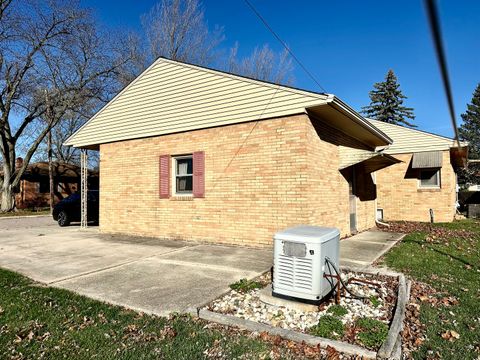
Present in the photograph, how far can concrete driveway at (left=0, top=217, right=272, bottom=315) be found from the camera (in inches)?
185

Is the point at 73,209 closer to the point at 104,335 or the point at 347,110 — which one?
the point at 347,110

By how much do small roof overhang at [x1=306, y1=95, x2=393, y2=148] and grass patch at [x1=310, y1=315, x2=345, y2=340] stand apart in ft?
15.9

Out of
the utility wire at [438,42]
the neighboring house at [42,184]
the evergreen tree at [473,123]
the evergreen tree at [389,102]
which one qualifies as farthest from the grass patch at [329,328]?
the evergreen tree at [473,123]

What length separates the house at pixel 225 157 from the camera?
7844mm

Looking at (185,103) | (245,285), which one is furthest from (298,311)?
(185,103)

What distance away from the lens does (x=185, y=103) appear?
380 inches

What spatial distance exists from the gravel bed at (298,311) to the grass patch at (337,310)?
0.12 feet

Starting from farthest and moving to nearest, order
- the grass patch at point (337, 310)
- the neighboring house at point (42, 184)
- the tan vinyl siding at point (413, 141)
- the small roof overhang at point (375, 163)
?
the neighboring house at point (42, 184)
the tan vinyl siding at point (413, 141)
the small roof overhang at point (375, 163)
the grass patch at point (337, 310)

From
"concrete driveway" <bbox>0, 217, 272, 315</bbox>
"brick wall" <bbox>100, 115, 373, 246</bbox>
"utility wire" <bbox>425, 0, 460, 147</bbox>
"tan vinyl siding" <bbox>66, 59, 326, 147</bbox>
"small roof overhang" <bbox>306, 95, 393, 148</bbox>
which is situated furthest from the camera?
"tan vinyl siding" <bbox>66, 59, 326, 147</bbox>

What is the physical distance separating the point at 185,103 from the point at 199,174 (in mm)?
2177

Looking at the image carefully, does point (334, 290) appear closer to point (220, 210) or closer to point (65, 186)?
point (220, 210)

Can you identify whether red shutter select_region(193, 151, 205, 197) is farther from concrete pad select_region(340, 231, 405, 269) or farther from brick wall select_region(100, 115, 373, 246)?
concrete pad select_region(340, 231, 405, 269)

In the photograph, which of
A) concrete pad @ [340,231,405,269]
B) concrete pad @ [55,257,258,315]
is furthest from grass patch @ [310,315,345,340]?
concrete pad @ [340,231,405,269]

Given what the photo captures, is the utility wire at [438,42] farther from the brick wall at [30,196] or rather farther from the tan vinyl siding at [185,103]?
the brick wall at [30,196]
